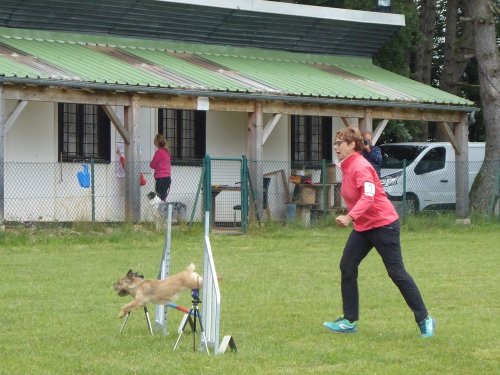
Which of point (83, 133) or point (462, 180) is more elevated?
point (83, 133)

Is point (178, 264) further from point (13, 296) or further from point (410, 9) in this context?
point (410, 9)

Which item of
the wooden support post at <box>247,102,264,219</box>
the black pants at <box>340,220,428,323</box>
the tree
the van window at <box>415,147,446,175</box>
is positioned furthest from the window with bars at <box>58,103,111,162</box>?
the black pants at <box>340,220,428,323</box>

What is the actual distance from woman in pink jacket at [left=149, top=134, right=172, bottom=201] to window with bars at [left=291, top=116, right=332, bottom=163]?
18.6ft

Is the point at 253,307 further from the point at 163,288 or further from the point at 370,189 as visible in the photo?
the point at 163,288

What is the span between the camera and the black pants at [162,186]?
23.8m

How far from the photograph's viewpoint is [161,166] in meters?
23.6

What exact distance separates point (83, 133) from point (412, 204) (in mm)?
7516

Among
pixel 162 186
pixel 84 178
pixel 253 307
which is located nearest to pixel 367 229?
pixel 253 307

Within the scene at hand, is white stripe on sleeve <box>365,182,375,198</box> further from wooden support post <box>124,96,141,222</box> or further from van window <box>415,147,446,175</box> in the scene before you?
van window <box>415,147,446,175</box>

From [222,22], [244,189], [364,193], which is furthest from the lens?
[222,22]

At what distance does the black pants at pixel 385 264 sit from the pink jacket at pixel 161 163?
1310 cm

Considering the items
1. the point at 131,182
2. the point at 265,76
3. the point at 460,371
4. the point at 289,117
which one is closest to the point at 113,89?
the point at 131,182

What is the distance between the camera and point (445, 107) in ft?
89.4

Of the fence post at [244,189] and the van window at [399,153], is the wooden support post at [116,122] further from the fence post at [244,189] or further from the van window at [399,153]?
the van window at [399,153]
